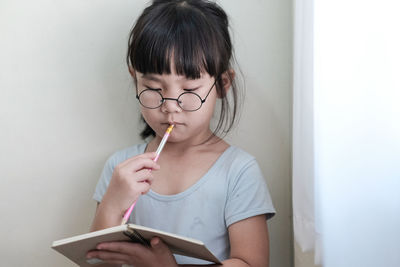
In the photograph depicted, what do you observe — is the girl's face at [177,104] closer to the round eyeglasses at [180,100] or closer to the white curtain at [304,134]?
the round eyeglasses at [180,100]

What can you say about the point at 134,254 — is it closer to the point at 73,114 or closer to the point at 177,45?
the point at 177,45

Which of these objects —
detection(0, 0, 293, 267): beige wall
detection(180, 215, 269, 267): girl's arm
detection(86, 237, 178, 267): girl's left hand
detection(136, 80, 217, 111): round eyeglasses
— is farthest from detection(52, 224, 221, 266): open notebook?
detection(0, 0, 293, 267): beige wall

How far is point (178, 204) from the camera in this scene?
119 centimetres

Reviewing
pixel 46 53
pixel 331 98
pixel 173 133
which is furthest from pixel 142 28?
pixel 331 98

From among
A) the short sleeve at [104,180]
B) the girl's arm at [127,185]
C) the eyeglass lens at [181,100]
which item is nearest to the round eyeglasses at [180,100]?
the eyeglass lens at [181,100]

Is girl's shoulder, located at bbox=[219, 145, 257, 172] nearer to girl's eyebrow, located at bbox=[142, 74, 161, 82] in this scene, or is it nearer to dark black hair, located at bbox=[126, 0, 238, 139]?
dark black hair, located at bbox=[126, 0, 238, 139]

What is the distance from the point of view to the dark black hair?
1081 mm

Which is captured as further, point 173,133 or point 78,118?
point 78,118

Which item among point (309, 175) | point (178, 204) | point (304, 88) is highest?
point (304, 88)

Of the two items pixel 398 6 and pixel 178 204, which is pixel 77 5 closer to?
pixel 178 204

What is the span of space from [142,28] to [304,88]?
37cm

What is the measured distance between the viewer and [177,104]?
1.09 meters

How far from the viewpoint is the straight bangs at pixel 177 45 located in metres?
1.08

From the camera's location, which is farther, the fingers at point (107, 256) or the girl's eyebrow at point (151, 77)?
the girl's eyebrow at point (151, 77)
